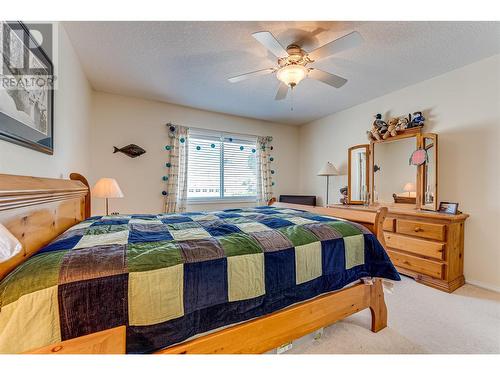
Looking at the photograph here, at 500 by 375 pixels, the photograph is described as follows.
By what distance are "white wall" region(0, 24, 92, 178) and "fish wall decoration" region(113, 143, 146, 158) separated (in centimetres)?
43

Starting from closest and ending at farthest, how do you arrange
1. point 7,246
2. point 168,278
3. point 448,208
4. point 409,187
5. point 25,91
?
1. point 7,246
2. point 168,278
3. point 25,91
4. point 448,208
5. point 409,187

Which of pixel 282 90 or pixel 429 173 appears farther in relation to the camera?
pixel 429 173

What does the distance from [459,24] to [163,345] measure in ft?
9.33

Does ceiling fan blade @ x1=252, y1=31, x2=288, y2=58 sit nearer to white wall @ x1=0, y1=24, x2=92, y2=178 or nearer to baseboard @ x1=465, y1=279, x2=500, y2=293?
white wall @ x1=0, y1=24, x2=92, y2=178

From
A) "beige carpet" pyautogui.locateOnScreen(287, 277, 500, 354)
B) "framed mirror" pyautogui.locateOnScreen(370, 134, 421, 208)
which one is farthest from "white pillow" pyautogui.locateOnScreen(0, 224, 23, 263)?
"framed mirror" pyautogui.locateOnScreen(370, 134, 421, 208)

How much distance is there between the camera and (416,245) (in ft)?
7.75

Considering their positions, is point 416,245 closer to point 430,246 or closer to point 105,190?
point 430,246

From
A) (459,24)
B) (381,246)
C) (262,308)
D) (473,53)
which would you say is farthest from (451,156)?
(262,308)

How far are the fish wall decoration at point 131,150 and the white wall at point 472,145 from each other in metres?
3.68

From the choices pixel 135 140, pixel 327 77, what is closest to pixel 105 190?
pixel 135 140

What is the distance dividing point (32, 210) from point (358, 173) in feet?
11.7

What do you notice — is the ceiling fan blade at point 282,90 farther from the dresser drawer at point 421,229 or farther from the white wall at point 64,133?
the dresser drawer at point 421,229
